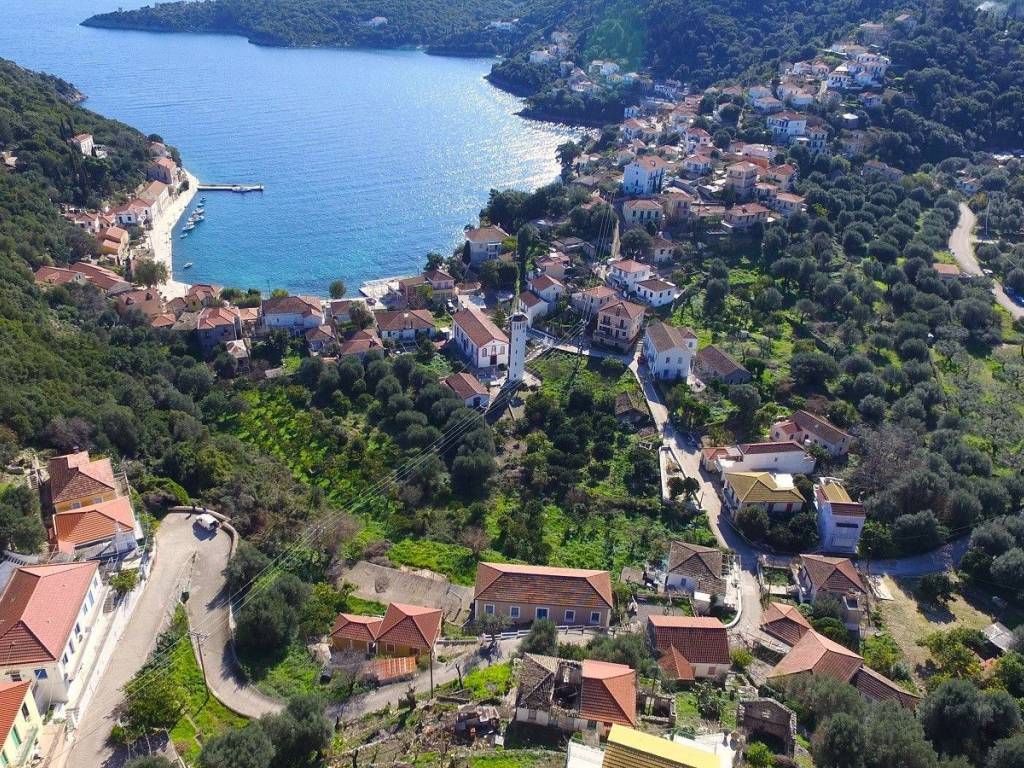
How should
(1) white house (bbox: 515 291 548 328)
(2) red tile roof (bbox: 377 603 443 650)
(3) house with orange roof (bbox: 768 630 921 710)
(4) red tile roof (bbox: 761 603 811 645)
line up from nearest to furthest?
(3) house with orange roof (bbox: 768 630 921 710) → (2) red tile roof (bbox: 377 603 443 650) → (4) red tile roof (bbox: 761 603 811 645) → (1) white house (bbox: 515 291 548 328)

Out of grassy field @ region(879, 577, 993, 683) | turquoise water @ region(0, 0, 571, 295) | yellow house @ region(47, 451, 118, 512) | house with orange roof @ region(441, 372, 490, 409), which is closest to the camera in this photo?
yellow house @ region(47, 451, 118, 512)

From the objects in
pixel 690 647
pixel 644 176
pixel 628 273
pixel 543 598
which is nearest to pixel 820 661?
pixel 690 647

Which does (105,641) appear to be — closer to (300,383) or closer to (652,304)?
(300,383)

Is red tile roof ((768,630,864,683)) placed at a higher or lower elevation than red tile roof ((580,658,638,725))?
lower

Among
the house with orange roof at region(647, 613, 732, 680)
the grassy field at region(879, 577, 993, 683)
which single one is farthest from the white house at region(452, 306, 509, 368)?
the grassy field at region(879, 577, 993, 683)

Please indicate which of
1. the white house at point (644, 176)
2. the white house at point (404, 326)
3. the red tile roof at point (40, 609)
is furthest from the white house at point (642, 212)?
the red tile roof at point (40, 609)

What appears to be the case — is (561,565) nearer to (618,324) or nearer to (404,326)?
(618,324)

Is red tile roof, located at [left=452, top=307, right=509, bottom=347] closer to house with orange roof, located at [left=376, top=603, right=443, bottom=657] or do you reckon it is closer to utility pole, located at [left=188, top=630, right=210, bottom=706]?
house with orange roof, located at [left=376, top=603, right=443, bottom=657]
